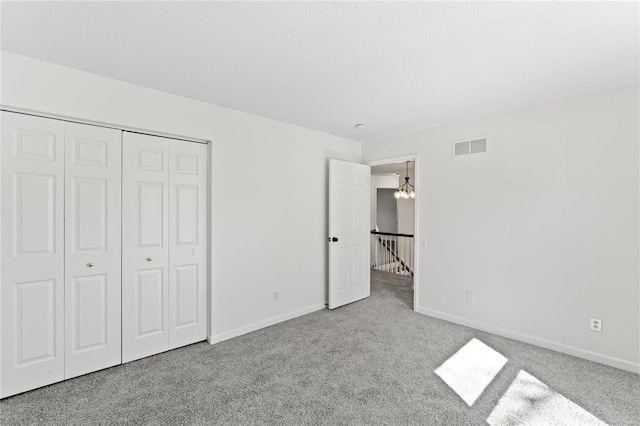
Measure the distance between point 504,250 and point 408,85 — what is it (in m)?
2.09

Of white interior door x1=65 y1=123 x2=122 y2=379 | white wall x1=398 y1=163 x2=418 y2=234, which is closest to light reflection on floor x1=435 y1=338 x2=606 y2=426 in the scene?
white interior door x1=65 y1=123 x2=122 y2=379

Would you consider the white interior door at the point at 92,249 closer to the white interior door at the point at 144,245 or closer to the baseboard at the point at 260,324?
the white interior door at the point at 144,245

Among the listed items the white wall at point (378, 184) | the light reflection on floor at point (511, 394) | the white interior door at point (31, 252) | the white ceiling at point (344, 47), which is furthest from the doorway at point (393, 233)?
the white interior door at point (31, 252)

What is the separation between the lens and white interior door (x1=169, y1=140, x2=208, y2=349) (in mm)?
2859

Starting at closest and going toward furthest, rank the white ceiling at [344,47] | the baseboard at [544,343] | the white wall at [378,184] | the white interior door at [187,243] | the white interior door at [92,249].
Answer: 1. the white ceiling at [344,47]
2. the white interior door at [92,249]
3. the baseboard at [544,343]
4. the white interior door at [187,243]
5. the white wall at [378,184]

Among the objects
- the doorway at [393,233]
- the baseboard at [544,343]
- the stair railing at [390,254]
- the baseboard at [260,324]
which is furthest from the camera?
the stair railing at [390,254]

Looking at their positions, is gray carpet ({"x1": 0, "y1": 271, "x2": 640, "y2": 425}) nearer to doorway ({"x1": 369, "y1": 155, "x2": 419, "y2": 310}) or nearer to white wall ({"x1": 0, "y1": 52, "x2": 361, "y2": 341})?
white wall ({"x1": 0, "y1": 52, "x2": 361, "y2": 341})

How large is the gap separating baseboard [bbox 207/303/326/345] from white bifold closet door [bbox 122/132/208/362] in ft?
0.54

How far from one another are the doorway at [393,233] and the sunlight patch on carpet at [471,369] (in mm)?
1184

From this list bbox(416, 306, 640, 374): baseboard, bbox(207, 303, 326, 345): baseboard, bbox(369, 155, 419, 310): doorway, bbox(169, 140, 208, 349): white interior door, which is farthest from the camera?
bbox(369, 155, 419, 310): doorway

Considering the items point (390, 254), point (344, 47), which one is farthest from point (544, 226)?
point (390, 254)

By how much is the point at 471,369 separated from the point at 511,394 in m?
0.37

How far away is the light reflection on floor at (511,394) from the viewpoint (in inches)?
75.4

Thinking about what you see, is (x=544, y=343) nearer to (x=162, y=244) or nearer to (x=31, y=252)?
(x=162, y=244)
